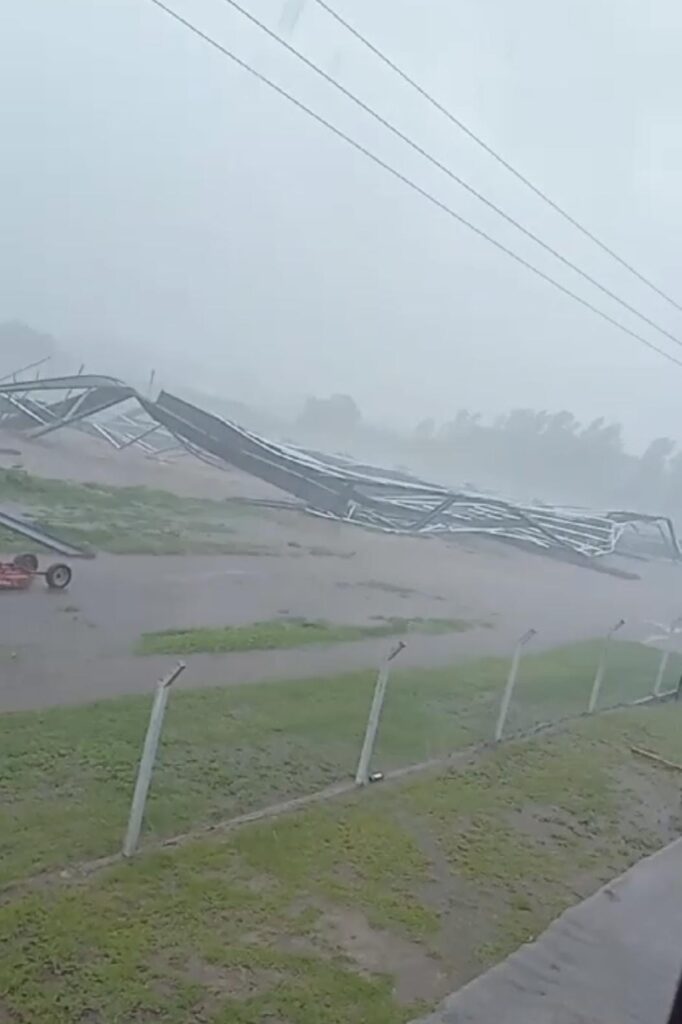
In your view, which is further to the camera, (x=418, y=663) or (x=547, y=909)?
(x=418, y=663)

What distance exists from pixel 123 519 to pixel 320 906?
823 cm

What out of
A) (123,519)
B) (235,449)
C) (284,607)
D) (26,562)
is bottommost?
(284,607)

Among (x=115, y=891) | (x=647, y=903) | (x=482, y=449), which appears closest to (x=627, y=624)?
(x=647, y=903)

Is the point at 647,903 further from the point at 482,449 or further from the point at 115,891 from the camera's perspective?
the point at 482,449

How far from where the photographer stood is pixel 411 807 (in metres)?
4.71

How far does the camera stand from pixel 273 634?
820 cm

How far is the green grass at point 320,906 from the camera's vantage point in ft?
9.32

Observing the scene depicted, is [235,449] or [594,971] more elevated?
[235,449]

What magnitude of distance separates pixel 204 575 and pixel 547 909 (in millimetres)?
6564

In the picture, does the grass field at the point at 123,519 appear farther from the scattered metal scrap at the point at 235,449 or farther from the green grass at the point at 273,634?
the scattered metal scrap at the point at 235,449

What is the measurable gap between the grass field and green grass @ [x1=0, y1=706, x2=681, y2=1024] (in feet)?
18.3

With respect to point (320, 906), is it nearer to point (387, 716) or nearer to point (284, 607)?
point (387, 716)

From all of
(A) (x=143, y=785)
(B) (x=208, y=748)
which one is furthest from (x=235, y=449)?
(A) (x=143, y=785)

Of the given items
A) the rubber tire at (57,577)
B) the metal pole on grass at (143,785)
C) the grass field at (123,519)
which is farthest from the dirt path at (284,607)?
the metal pole on grass at (143,785)
